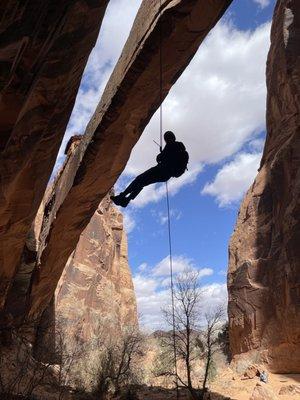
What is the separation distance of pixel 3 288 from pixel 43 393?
4.28 metres

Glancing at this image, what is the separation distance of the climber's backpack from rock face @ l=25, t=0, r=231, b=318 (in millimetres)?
1369

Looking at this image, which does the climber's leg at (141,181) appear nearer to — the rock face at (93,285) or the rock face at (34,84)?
the rock face at (34,84)

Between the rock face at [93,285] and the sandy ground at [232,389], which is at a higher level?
the rock face at [93,285]

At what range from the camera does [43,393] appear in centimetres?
1406

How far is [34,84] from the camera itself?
4.70 meters

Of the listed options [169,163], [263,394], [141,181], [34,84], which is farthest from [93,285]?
[34,84]

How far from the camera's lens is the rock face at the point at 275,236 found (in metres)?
16.4

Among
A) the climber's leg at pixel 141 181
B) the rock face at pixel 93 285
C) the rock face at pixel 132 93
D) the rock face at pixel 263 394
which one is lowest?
the rock face at pixel 263 394

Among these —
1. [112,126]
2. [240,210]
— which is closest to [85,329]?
[240,210]

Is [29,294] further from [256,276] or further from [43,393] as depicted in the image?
[256,276]

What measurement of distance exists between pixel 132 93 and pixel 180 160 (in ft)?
5.56

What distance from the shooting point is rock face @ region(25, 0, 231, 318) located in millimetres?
6504

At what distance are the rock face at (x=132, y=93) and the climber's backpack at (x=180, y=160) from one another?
1.37m

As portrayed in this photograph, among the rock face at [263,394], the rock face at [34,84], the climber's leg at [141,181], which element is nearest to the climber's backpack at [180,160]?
the climber's leg at [141,181]
